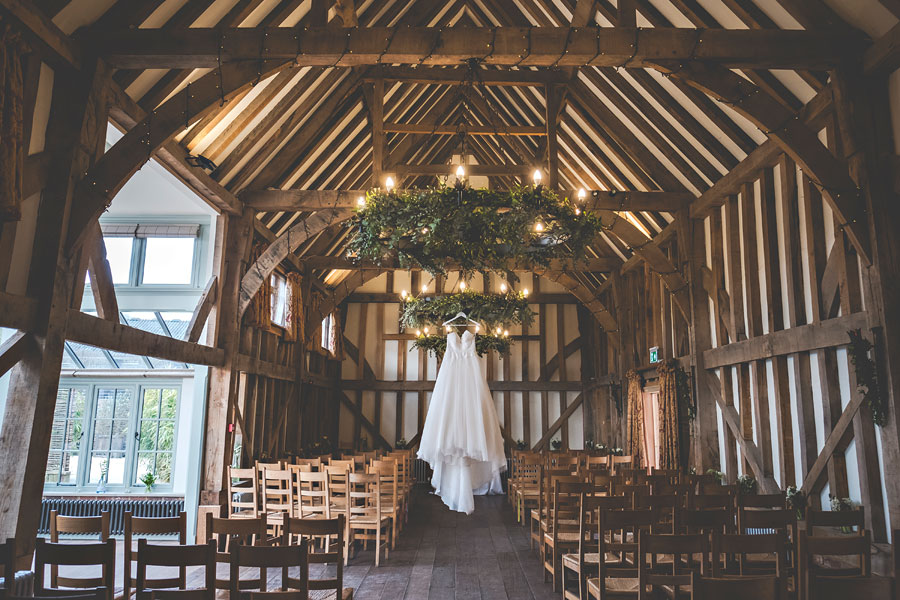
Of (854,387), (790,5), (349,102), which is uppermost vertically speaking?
(349,102)

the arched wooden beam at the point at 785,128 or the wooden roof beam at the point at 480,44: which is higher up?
the wooden roof beam at the point at 480,44

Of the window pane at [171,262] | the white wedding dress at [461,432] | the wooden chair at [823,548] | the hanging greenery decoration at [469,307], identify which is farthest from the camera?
the window pane at [171,262]

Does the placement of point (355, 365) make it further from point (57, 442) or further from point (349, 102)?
point (349, 102)

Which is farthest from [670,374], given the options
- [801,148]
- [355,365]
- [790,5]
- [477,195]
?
[355,365]

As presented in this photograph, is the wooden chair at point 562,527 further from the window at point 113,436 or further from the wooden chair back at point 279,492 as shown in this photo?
the window at point 113,436

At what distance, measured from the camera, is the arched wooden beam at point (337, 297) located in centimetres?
1291

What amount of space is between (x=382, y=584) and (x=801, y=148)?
18.6 feet

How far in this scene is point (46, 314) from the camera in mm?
4676

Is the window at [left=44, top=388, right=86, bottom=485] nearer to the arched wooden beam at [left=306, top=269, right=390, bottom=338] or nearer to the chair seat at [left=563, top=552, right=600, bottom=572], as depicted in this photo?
the arched wooden beam at [left=306, top=269, right=390, bottom=338]

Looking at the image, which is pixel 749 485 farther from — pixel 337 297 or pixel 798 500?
pixel 337 297

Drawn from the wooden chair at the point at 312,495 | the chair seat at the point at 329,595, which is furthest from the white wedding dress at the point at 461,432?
the chair seat at the point at 329,595

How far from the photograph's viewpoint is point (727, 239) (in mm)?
8180

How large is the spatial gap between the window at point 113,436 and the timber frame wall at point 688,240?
1520mm

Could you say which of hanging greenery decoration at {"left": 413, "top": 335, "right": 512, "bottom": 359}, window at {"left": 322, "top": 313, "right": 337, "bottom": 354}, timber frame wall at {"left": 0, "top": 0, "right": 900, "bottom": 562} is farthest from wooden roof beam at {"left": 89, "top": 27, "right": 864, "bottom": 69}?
window at {"left": 322, "top": 313, "right": 337, "bottom": 354}
